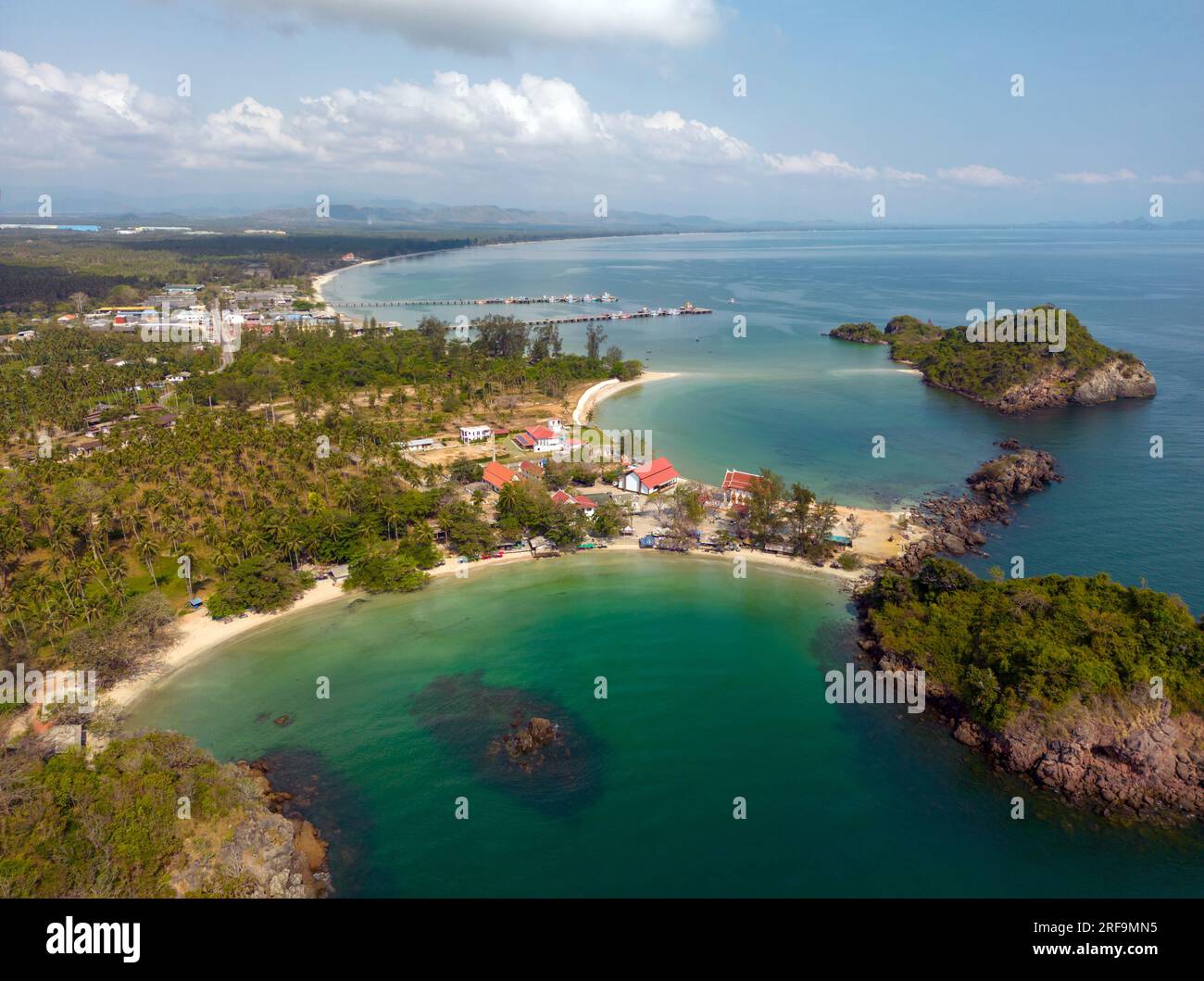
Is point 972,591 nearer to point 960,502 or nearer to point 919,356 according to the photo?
point 960,502

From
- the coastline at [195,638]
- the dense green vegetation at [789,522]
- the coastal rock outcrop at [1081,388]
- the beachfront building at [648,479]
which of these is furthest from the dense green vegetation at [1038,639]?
the coastal rock outcrop at [1081,388]

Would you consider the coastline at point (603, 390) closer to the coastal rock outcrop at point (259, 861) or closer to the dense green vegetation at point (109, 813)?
the dense green vegetation at point (109, 813)

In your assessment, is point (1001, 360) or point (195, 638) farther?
point (1001, 360)

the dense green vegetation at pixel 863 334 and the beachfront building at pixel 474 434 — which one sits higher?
the dense green vegetation at pixel 863 334

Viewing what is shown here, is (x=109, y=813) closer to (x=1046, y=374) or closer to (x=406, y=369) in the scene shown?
(x=406, y=369)

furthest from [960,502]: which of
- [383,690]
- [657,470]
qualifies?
[383,690]

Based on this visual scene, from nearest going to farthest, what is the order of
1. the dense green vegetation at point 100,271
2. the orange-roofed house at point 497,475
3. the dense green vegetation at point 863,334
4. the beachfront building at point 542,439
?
the orange-roofed house at point 497,475, the beachfront building at point 542,439, the dense green vegetation at point 863,334, the dense green vegetation at point 100,271

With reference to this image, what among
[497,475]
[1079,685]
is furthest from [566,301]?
[1079,685]
